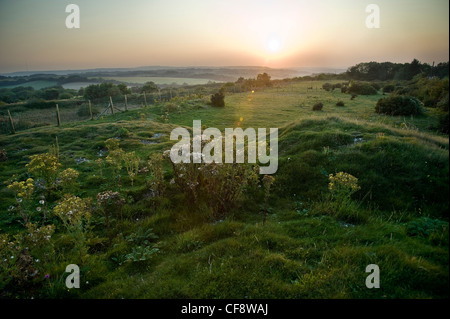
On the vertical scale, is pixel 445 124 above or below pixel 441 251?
above

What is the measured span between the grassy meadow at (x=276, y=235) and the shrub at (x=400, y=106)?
Result: 1408 cm

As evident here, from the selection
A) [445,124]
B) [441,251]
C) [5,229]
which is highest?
[445,124]

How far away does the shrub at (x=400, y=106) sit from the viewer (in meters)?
19.8

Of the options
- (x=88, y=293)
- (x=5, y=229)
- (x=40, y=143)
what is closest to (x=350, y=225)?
(x=88, y=293)

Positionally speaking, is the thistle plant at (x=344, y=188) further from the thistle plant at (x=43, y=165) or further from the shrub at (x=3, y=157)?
the shrub at (x=3, y=157)

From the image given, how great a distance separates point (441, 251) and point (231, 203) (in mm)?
4503

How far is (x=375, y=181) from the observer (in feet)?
22.1

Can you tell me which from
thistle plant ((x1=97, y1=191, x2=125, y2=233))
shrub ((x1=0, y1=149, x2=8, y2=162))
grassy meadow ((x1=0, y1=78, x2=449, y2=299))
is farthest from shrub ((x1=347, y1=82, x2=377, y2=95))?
shrub ((x1=0, y1=149, x2=8, y2=162))

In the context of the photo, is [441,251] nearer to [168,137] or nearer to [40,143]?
[168,137]

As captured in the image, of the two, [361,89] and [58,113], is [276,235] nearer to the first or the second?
[58,113]

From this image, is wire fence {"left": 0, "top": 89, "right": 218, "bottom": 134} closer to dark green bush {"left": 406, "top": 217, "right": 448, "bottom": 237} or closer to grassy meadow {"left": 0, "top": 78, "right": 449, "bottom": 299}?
grassy meadow {"left": 0, "top": 78, "right": 449, "bottom": 299}

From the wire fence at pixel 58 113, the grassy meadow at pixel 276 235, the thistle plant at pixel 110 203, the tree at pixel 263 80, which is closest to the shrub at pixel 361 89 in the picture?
the tree at pixel 263 80

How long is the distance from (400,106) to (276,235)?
22.9 metres
